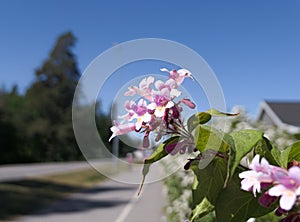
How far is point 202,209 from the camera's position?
2.95ft

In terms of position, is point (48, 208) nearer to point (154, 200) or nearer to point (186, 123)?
point (154, 200)

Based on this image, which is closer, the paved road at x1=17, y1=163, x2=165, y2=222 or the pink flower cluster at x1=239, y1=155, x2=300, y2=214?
the pink flower cluster at x1=239, y1=155, x2=300, y2=214

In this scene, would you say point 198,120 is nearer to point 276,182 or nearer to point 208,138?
point 208,138

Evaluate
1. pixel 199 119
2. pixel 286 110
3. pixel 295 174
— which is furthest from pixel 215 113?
pixel 286 110

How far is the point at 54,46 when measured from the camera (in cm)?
3959

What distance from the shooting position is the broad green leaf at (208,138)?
0.76 meters

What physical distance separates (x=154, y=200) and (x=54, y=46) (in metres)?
30.7

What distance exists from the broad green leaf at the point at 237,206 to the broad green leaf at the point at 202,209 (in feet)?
0.14

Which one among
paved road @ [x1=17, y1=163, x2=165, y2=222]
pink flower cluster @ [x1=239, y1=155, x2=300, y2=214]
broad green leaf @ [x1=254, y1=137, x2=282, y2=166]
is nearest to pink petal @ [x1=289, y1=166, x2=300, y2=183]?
pink flower cluster @ [x1=239, y1=155, x2=300, y2=214]

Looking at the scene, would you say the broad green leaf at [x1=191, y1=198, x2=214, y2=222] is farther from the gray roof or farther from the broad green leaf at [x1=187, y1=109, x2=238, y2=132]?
the gray roof

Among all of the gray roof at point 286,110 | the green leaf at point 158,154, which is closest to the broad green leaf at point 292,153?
the green leaf at point 158,154

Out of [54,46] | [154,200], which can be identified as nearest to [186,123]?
[154,200]

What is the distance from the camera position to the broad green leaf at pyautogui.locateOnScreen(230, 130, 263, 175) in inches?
27.5

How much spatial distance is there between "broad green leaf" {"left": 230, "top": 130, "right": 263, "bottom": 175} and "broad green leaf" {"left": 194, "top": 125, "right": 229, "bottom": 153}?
0.09ft
